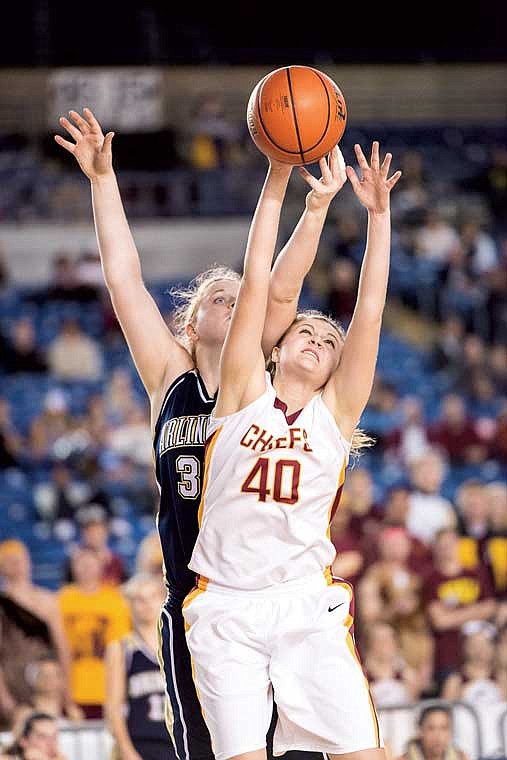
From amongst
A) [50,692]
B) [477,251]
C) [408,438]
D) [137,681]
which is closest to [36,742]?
[137,681]

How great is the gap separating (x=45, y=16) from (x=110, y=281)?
48.2ft

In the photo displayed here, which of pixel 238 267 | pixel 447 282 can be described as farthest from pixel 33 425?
pixel 447 282

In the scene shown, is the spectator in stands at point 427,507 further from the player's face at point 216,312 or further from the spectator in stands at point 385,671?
the player's face at point 216,312

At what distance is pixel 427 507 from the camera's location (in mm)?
9477

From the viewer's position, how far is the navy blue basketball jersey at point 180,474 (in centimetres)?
418

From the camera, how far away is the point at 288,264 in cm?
426

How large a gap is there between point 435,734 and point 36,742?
1.93 meters

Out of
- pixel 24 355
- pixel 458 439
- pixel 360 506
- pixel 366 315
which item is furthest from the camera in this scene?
pixel 24 355

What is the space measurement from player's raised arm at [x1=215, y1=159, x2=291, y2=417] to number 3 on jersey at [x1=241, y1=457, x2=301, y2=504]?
229 millimetres

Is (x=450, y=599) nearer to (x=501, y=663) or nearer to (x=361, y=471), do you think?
(x=501, y=663)

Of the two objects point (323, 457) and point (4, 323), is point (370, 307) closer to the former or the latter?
point (323, 457)

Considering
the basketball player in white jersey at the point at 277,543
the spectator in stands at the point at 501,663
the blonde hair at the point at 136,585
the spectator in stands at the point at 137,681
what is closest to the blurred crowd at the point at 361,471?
the spectator in stands at the point at 501,663

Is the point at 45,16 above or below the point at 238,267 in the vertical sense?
above

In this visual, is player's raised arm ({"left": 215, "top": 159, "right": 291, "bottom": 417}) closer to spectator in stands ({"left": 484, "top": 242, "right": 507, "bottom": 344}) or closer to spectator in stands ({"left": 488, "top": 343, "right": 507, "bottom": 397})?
spectator in stands ({"left": 488, "top": 343, "right": 507, "bottom": 397})
